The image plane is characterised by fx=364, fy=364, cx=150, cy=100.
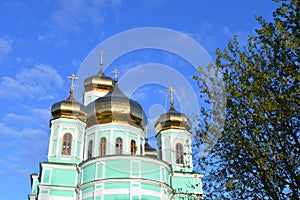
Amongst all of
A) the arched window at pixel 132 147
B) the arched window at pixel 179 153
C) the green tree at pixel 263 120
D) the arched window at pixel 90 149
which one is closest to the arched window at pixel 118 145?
the arched window at pixel 132 147

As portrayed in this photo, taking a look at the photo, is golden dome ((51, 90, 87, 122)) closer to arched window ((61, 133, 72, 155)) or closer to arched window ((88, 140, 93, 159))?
arched window ((61, 133, 72, 155))

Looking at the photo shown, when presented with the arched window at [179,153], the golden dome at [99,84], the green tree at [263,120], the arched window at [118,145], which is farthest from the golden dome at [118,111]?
the green tree at [263,120]

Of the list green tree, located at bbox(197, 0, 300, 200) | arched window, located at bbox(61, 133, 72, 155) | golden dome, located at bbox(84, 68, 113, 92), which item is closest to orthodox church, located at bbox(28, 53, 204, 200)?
arched window, located at bbox(61, 133, 72, 155)

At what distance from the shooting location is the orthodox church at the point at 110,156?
69.9 feet

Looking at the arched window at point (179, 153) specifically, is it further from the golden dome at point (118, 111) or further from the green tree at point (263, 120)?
the green tree at point (263, 120)

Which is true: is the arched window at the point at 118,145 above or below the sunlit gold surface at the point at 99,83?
below

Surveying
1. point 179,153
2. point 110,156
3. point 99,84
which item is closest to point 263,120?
point 110,156

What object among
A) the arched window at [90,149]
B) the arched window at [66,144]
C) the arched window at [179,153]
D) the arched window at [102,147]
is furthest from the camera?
the arched window at [179,153]

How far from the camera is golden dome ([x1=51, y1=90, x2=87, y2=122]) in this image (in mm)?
26250

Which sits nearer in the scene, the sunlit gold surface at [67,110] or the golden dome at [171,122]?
the sunlit gold surface at [67,110]

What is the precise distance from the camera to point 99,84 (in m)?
32.4

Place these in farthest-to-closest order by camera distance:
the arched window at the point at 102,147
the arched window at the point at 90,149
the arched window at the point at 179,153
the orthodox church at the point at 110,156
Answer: the arched window at the point at 179,153
the arched window at the point at 90,149
the arched window at the point at 102,147
the orthodox church at the point at 110,156

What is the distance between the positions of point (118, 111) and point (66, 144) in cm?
438

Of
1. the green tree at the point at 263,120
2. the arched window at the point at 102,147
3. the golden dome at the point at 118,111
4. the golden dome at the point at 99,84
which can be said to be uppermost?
the golden dome at the point at 99,84
